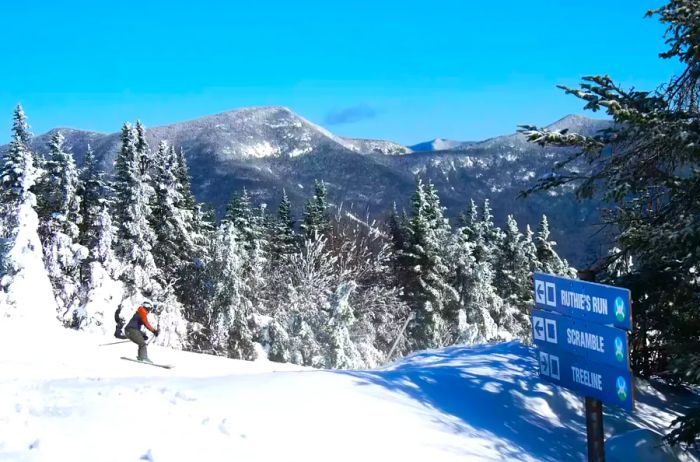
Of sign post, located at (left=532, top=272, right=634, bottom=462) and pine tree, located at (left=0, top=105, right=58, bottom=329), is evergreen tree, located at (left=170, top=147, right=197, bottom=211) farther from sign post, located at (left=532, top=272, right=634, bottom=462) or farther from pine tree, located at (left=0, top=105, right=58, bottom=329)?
sign post, located at (left=532, top=272, right=634, bottom=462)

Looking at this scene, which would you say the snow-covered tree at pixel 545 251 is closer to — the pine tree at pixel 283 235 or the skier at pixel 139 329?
the pine tree at pixel 283 235

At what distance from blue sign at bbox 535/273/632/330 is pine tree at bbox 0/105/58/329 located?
22.4m

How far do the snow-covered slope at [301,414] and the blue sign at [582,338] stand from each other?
77.7 inches

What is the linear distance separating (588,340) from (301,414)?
390 centimetres

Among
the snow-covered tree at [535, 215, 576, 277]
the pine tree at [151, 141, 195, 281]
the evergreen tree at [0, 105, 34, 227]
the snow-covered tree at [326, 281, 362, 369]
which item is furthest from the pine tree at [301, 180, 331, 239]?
the evergreen tree at [0, 105, 34, 227]

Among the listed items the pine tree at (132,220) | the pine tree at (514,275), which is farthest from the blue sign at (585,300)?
the pine tree at (514,275)

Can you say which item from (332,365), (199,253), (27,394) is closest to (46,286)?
(199,253)

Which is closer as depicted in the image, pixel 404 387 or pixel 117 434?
pixel 117 434

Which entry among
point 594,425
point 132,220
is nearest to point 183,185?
point 132,220

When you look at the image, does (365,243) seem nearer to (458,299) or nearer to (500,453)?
(458,299)

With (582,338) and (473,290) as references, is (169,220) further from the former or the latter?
(582,338)

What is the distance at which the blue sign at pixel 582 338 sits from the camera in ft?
24.0

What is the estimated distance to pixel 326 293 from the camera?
39.3m

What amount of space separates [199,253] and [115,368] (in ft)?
77.7
